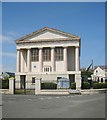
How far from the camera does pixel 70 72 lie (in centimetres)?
5731

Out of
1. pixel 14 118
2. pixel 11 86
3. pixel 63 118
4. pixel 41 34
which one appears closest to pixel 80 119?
pixel 63 118

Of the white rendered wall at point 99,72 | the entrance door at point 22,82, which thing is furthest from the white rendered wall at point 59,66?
the white rendered wall at point 99,72

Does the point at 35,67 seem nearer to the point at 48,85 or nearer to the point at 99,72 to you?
the point at 48,85

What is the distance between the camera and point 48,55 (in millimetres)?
61281

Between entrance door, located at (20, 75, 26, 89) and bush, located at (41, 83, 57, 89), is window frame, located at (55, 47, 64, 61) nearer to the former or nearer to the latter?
entrance door, located at (20, 75, 26, 89)

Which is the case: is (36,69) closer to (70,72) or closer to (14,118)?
(70,72)

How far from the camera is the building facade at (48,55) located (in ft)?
191

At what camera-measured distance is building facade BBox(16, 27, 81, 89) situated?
58219 millimetres

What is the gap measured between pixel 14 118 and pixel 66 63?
155 ft

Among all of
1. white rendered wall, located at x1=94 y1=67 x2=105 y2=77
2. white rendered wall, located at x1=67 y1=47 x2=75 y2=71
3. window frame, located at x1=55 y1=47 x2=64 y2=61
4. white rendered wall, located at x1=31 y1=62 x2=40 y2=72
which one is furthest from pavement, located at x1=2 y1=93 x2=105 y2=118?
white rendered wall, located at x1=94 y1=67 x2=105 y2=77

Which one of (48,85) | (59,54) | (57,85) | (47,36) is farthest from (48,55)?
(48,85)

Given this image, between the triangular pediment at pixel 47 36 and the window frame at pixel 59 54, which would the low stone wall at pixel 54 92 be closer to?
the window frame at pixel 59 54

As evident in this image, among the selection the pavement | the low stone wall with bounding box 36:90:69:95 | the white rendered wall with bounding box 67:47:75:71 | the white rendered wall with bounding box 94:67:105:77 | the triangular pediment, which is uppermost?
the triangular pediment

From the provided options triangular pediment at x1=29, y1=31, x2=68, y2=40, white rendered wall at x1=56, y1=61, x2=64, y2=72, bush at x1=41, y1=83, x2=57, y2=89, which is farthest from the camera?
white rendered wall at x1=56, y1=61, x2=64, y2=72
